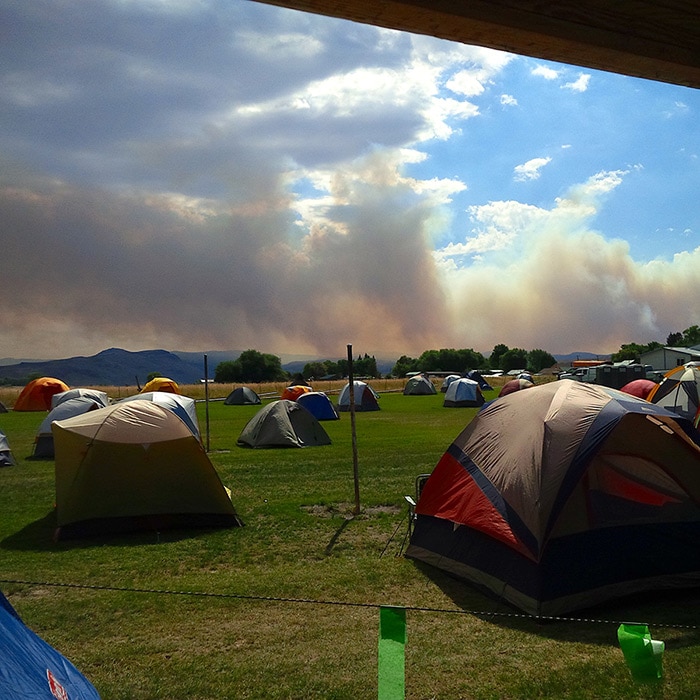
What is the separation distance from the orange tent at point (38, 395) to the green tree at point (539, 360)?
10152cm

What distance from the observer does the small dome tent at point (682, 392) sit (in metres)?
20.3

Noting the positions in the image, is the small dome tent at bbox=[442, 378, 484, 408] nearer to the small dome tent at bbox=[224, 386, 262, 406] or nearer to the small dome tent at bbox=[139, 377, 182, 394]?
the small dome tent at bbox=[224, 386, 262, 406]

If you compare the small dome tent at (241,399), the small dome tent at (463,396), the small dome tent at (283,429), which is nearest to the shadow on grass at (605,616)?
the small dome tent at (283,429)

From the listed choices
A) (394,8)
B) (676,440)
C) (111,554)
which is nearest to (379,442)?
(111,554)

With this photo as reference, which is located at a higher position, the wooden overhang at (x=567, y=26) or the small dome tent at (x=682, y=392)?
the wooden overhang at (x=567, y=26)

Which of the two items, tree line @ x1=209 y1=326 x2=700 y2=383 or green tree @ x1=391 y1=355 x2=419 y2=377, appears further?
green tree @ x1=391 y1=355 x2=419 y2=377

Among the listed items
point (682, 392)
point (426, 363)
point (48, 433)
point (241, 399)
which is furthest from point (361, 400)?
point (426, 363)

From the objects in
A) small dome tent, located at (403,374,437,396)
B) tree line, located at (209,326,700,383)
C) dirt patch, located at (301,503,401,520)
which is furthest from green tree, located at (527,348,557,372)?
dirt patch, located at (301,503,401,520)

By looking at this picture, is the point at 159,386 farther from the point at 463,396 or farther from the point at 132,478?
the point at 132,478

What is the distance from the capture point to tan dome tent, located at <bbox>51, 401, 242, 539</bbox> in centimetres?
980

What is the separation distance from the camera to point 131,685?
5090 mm

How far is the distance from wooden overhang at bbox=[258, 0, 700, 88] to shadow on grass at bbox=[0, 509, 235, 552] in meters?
8.87

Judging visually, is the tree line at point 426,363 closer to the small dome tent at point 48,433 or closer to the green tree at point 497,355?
the green tree at point 497,355

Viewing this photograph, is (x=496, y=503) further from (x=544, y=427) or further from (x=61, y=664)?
(x=61, y=664)
